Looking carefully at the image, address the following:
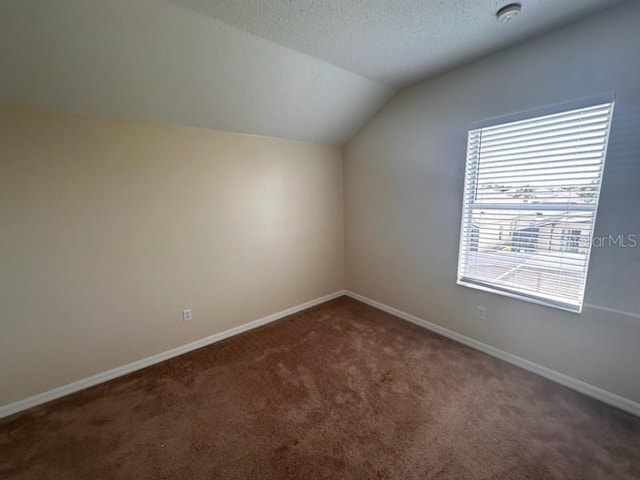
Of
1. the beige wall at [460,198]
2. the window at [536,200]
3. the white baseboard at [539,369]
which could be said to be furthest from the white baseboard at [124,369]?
the window at [536,200]

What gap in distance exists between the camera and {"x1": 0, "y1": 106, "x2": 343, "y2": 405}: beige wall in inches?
70.4

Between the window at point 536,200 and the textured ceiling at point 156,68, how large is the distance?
136 centimetres

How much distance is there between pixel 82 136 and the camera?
1892mm

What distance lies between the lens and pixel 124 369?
7.24ft

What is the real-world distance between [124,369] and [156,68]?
241cm

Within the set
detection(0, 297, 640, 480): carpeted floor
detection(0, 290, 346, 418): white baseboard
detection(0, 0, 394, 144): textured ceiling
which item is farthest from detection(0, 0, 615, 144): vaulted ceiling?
detection(0, 297, 640, 480): carpeted floor

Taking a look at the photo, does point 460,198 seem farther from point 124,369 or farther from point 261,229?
point 124,369

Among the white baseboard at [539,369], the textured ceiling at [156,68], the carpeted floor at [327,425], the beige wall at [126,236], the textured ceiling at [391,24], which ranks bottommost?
the carpeted floor at [327,425]

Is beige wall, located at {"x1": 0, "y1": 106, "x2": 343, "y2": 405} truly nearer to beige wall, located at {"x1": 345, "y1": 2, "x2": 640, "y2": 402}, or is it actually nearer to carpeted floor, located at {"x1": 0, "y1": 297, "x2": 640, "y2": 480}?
carpeted floor, located at {"x1": 0, "y1": 297, "x2": 640, "y2": 480}

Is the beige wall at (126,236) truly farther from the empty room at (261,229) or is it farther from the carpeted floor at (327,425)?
the carpeted floor at (327,425)

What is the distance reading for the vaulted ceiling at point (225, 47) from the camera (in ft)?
4.72

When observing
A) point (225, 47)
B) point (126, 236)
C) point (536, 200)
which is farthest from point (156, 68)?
point (536, 200)

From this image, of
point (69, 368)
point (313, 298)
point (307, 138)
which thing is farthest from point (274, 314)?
point (307, 138)

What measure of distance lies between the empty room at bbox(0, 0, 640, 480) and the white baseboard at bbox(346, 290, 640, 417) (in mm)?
16
